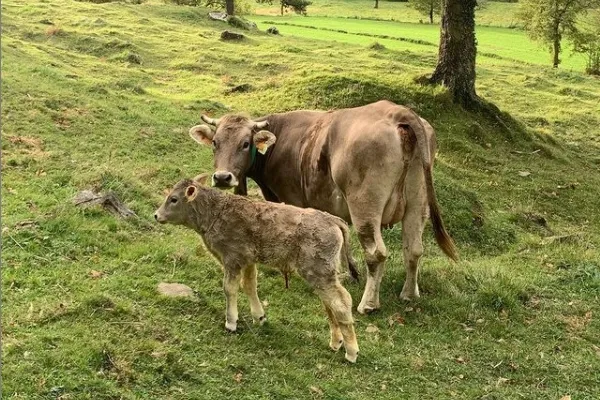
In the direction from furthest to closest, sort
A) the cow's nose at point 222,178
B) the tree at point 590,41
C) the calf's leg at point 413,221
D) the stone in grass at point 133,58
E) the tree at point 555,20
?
the tree at point 555,20 → the tree at point 590,41 → the stone in grass at point 133,58 → the cow's nose at point 222,178 → the calf's leg at point 413,221

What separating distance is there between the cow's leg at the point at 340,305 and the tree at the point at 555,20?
→ 127 feet

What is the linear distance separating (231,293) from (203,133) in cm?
309

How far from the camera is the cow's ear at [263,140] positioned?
28.3ft

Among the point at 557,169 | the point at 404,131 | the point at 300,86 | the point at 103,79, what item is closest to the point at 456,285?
the point at 404,131

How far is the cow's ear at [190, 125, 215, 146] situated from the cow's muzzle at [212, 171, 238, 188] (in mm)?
1039

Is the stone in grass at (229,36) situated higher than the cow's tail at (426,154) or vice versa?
the stone in grass at (229,36)

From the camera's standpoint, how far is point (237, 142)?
8688 mm

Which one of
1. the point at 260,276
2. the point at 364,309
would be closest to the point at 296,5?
the point at 260,276

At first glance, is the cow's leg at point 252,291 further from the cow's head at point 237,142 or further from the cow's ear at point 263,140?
the cow's ear at point 263,140

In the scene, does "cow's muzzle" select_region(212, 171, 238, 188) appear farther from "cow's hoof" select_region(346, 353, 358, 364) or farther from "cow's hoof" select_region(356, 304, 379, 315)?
"cow's hoof" select_region(346, 353, 358, 364)

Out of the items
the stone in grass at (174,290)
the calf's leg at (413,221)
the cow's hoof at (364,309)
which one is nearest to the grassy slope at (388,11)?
the calf's leg at (413,221)

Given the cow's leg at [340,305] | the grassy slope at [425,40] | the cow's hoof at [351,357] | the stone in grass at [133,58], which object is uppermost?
the grassy slope at [425,40]

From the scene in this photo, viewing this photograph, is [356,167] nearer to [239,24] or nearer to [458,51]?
[458,51]

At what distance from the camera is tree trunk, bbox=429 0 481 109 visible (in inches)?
632
